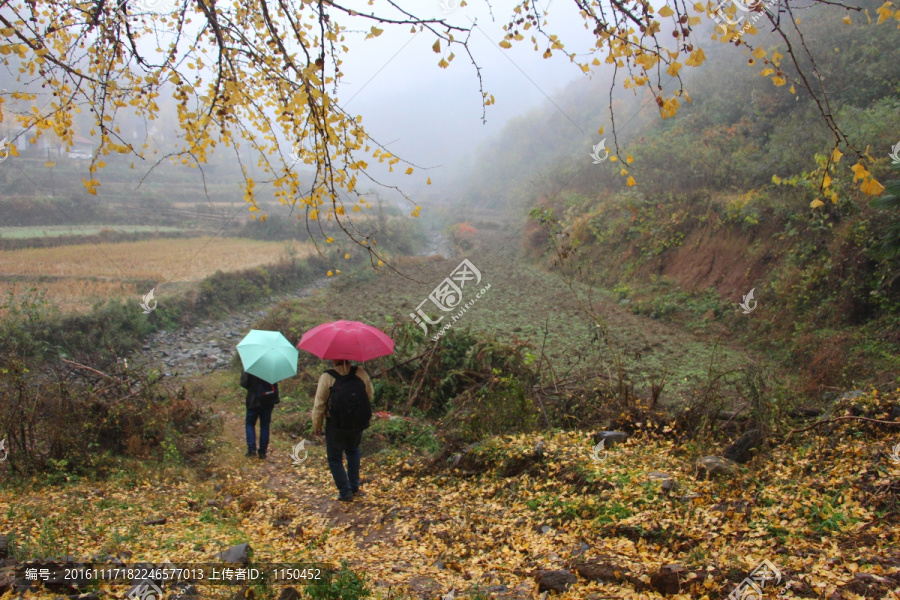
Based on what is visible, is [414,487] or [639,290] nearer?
[414,487]

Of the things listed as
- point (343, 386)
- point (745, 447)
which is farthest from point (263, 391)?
point (745, 447)

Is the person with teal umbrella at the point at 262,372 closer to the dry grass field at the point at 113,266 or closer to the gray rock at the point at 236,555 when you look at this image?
the gray rock at the point at 236,555

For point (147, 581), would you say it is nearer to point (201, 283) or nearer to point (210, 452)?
point (210, 452)

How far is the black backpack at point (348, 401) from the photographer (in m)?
4.19

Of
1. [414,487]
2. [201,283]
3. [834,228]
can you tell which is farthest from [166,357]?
[834,228]

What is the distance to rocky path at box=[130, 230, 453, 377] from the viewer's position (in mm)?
9242

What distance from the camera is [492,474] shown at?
4516 millimetres

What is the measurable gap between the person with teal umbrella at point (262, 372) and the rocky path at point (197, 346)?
3.25m

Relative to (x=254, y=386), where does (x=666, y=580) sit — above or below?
above

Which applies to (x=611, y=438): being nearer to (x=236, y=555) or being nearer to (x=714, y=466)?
(x=714, y=466)

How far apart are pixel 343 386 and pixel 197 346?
7.45 metres

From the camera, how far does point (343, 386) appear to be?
420cm

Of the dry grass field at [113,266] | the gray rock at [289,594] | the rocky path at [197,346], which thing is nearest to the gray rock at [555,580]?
the gray rock at [289,594]

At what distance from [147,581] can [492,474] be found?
8.72 ft
